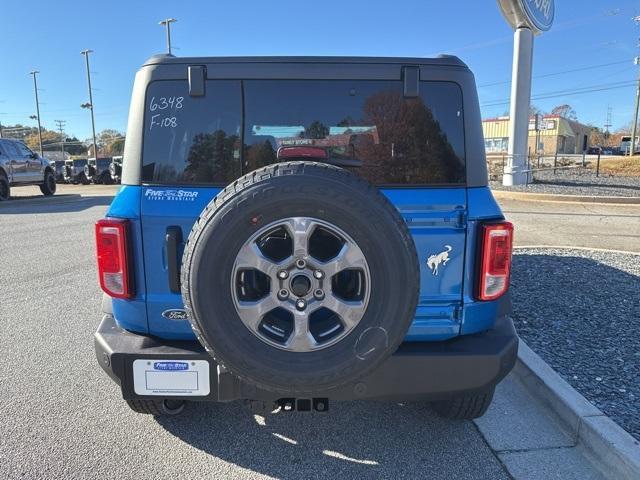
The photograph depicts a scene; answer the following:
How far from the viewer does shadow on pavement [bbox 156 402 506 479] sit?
246cm

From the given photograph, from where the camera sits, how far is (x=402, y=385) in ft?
7.40

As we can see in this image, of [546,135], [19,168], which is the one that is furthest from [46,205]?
[546,135]

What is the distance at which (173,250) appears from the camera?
89.0 inches

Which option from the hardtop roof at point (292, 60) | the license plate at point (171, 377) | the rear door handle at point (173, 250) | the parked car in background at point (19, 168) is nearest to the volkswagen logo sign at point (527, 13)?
the hardtop roof at point (292, 60)

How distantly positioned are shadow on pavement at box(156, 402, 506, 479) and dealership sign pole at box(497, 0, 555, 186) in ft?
48.3

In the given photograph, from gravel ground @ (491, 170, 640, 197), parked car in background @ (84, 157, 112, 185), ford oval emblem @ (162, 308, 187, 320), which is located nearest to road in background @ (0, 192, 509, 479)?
ford oval emblem @ (162, 308, 187, 320)

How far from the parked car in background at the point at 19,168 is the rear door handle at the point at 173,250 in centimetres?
1614

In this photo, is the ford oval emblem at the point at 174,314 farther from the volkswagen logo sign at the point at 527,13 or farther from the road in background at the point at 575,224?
the volkswagen logo sign at the point at 527,13

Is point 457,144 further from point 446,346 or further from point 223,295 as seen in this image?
point 223,295

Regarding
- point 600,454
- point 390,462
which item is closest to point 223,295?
point 390,462

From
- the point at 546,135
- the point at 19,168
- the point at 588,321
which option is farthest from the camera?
the point at 546,135

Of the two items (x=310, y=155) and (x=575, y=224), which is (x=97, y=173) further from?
(x=310, y=155)

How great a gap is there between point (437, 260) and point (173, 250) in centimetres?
128

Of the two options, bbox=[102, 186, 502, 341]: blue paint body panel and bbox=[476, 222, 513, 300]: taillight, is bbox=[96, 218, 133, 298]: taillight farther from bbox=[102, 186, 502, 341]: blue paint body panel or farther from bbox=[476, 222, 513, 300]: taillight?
bbox=[476, 222, 513, 300]: taillight
